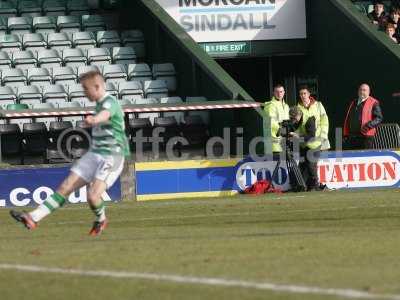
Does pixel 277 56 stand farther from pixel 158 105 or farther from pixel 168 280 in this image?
pixel 168 280

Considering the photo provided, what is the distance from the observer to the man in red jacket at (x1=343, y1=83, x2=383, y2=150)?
22.6m

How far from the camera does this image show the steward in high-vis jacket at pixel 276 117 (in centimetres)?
2230

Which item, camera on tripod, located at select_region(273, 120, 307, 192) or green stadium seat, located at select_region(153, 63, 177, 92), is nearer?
camera on tripod, located at select_region(273, 120, 307, 192)

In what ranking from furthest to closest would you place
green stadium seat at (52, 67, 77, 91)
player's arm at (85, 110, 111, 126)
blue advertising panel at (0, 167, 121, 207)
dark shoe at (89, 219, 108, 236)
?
1. green stadium seat at (52, 67, 77, 91)
2. blue advertising panel at (0, 167, 121, 207)
3. dark shoe at (89, 219, 108, 236)
4. player's arm at (85, 110, 111, 126)

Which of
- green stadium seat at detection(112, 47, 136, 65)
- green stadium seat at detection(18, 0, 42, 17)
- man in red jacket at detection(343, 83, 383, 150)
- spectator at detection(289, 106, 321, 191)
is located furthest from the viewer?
green stadium seat at detection(18, 0, 42, 17)

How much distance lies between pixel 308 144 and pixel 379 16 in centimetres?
Answer: 779

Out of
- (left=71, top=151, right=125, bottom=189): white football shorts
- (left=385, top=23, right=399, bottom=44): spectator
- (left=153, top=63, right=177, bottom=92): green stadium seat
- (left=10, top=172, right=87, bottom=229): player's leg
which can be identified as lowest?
(left=10, top=172, right=87, bottom=229): player's leg

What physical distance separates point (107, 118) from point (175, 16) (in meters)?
17.9

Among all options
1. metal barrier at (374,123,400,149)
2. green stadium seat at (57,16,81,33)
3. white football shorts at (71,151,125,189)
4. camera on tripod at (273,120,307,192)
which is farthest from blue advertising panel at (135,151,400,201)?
green stadium seat at (57,16,81,33)

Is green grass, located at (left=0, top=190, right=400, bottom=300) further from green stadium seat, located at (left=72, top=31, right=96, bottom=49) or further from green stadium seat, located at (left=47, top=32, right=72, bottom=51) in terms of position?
green stadium seat, located at (left=72, top=31, right=96, bottom=49)

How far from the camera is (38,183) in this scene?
20547 millimetres

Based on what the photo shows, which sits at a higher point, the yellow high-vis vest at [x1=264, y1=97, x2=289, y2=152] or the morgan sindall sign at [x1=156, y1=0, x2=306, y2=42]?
the morgan sindall sign at [x1=156, y1=0, x2=306, y2=42]

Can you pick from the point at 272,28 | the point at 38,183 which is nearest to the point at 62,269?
the point at 38,183

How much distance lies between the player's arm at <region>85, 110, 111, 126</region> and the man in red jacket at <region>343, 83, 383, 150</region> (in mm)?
11036
